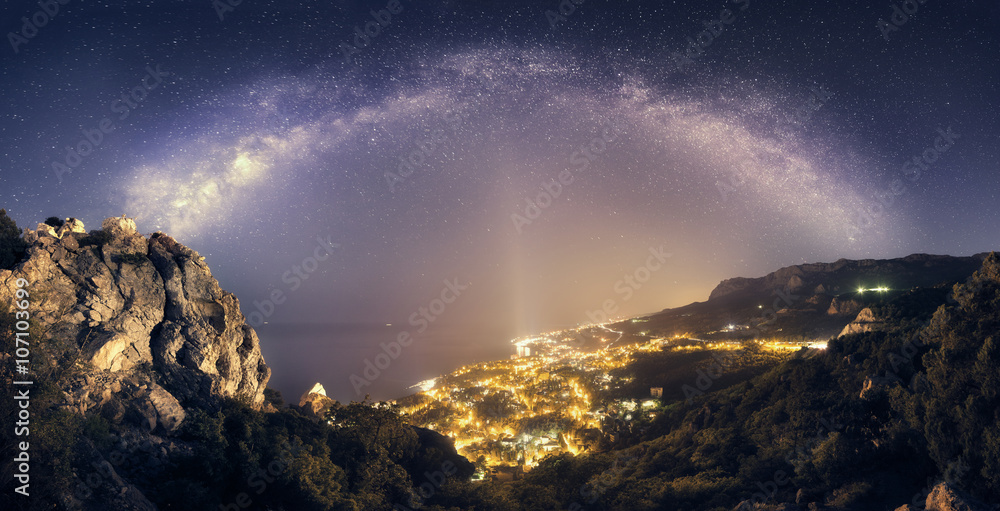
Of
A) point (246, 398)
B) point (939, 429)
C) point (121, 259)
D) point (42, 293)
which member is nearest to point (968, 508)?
point (939, 429)

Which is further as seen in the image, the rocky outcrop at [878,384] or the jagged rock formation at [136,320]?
the rocky outcrop at [878,384]

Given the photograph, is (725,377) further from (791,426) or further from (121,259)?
(121,259)

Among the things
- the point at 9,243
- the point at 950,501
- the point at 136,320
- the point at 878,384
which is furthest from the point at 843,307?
the point at 9,243

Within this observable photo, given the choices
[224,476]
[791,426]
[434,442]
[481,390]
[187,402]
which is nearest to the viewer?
Answer: [224,476]

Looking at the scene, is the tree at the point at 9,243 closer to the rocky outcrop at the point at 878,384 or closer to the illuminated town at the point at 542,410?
the illuminated town at the point at 542,410

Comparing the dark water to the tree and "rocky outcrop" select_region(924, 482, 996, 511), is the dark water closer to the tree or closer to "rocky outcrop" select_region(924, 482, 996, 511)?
the tree

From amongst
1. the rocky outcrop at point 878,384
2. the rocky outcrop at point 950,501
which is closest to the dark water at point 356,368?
the rocky outcrop at point 878,384

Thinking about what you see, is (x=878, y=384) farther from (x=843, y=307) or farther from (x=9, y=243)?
(x=843, y=307)

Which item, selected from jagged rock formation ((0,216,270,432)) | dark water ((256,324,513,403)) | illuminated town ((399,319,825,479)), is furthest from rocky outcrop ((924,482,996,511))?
dark water ((256,324,513,403))
